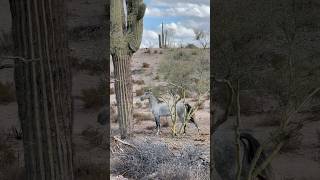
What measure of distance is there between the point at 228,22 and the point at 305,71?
577mm

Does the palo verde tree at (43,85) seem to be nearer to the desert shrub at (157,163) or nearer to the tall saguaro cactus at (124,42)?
the desert shrub at (157,163)

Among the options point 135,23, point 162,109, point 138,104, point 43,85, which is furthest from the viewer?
point 138,104

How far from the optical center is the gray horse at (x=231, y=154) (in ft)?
11.0

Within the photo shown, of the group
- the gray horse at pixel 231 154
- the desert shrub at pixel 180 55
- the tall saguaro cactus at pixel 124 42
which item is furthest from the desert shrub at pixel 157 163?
the desert shrub at pixel 180 55

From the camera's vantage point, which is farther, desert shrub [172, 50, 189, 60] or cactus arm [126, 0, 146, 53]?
Result: desert shrub [172, 50, 189, 60]

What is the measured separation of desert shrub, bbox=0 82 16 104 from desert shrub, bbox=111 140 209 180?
7.52 feet

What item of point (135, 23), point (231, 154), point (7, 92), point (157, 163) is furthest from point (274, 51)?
point (135, 23)

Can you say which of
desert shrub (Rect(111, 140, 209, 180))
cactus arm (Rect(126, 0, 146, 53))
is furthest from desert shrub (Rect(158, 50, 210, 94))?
desert shrub (Rect(111, 140, 209, 180))

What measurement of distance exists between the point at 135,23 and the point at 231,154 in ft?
9.63

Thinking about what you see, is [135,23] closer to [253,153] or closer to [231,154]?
[231,154]

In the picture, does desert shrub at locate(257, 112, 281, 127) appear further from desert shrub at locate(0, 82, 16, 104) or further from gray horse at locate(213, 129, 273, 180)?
desert shrub at locate(0, 82, 16, 104)

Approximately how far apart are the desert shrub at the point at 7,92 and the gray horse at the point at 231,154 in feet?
4.22

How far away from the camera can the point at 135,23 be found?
604cm

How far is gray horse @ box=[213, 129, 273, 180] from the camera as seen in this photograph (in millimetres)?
3348
